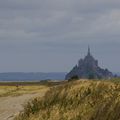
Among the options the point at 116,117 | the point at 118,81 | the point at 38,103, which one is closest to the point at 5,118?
the point at 38,103

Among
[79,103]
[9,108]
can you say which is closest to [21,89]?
[9,108]

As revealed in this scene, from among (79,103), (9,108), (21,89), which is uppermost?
(21,89)

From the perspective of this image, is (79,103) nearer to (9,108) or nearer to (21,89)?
(9,108)

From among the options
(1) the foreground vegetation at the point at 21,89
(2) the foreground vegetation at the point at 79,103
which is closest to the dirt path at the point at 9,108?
(2) the foreground vegetation at the point at 79,103

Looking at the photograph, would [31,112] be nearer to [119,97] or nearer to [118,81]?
[118,81]

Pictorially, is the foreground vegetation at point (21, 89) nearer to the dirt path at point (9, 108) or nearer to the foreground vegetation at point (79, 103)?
the dirt path at point (9, 108)

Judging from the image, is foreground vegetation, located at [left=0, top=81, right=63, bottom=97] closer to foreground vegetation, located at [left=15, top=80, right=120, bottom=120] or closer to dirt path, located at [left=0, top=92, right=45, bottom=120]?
dirt path, located at [left=0, top=92, right=45, bottom=120]

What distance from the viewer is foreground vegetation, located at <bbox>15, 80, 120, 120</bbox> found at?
19447 millimetres

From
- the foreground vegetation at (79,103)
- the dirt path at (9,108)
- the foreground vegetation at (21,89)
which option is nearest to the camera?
the foreground vegetation at (79,103)

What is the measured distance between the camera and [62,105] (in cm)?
2586

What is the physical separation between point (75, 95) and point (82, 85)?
1.04 metres

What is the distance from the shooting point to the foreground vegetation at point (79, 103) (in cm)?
1945

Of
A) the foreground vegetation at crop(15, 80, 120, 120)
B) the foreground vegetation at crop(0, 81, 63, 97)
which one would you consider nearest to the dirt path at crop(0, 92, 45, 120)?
the foreground vegetation at crop(15, 80, 120, 120)

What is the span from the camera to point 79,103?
24656 mm
